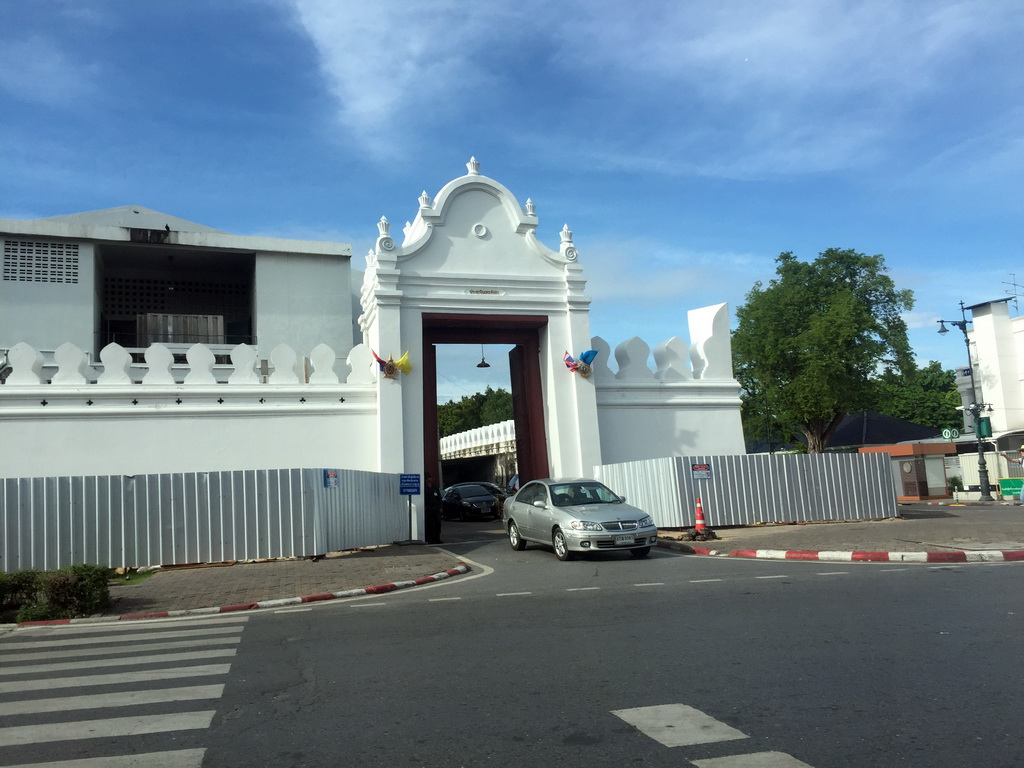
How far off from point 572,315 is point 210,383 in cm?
972

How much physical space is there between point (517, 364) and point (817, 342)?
796 inches

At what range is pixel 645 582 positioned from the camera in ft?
38.5

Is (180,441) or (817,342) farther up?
(817,342)

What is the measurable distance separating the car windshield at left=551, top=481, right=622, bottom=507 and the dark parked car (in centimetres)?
1507

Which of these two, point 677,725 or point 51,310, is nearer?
point 677,725

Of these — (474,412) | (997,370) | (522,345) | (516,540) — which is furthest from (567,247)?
(474,412)

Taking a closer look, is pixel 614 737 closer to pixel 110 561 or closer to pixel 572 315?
pixel 110 561

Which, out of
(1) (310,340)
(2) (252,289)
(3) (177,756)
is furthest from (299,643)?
(2) (252,289)

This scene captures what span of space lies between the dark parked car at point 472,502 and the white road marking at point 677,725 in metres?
26.2

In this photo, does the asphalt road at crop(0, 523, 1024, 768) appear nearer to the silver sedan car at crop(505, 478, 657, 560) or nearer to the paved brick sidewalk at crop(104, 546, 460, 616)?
the paved brick sidewalk at crop(104, 546, 460, 616)

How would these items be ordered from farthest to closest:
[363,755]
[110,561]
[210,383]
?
[210,383] < [110,561] < [363,755]

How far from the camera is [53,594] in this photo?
1118cm

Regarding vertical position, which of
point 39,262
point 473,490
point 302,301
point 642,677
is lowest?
point 642,677

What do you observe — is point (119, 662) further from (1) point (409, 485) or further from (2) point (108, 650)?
(1) point (409, 485)
